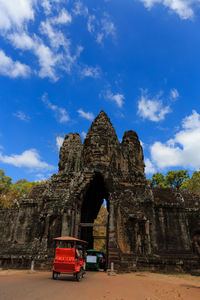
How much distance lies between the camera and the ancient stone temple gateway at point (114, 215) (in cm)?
1445

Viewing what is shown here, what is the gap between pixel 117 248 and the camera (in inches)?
547

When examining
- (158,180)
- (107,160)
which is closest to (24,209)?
(107,160)

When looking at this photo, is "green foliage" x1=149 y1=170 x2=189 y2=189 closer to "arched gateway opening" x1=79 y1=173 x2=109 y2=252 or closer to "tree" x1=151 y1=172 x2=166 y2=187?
"tree" x1=151 y1=172 x2=166 y2=187

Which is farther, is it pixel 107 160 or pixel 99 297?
pixel 107 160

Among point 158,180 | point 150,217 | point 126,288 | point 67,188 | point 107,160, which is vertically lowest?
point 126,288

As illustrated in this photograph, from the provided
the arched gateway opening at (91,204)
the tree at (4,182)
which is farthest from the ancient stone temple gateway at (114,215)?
the tree at (4,182)

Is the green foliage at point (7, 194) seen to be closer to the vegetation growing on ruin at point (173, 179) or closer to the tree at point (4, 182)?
the tree at point (4, 182)

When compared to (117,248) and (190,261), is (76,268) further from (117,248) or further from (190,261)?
(190,261)

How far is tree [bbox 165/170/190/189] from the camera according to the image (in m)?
38.5

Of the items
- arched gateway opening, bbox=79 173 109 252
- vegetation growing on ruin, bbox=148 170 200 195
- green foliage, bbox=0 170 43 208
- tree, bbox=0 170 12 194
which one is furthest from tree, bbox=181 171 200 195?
tree, bbox=0 170 12 194

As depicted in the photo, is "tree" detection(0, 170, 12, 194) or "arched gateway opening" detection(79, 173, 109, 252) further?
"tree" detection(0, 170, 12, 194)

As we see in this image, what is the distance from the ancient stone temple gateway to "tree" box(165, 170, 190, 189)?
17.8m

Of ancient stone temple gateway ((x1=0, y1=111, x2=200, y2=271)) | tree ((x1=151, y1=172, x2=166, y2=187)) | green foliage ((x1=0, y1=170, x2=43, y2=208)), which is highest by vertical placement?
tree ((x1=151, y1=172, x2=166, y2=187))

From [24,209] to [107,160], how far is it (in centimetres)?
1007
